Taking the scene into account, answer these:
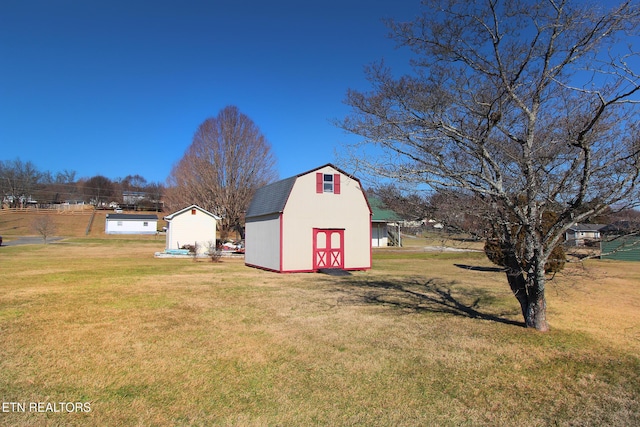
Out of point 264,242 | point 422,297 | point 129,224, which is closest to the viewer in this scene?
point 422,297

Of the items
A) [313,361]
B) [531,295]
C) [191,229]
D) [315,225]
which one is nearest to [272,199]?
[315,225]

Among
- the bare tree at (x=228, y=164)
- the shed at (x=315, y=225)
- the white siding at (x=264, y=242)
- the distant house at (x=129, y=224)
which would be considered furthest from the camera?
the distant house at (x=129, y=224)

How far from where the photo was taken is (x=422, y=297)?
9.76m

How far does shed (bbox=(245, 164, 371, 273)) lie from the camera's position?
15922mm

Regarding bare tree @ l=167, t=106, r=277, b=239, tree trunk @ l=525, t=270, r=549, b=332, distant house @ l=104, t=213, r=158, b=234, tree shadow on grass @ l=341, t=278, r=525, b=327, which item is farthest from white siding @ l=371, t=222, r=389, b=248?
distant house @ l=104, t=213, r=158, b=234

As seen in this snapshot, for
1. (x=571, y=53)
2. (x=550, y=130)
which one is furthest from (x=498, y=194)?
(x=571, y=53)

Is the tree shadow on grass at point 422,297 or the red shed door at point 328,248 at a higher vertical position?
the red shed door at point 328,248

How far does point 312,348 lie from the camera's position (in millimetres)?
5457

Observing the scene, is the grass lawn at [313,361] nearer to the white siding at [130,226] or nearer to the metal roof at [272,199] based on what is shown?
the metal roof at [272,199]

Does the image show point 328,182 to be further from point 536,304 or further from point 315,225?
point 536,304

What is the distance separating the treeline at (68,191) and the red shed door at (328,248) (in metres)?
71.2

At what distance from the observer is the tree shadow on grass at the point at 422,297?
813 centimetres

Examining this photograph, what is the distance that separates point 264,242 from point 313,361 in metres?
12.7

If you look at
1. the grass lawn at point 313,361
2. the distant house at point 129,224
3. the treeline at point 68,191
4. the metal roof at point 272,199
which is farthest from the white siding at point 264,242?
the treeline at point 68,191
